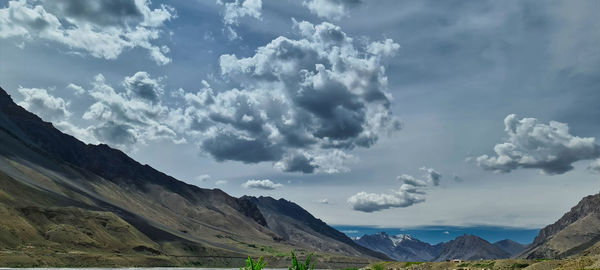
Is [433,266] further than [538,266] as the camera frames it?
Yes

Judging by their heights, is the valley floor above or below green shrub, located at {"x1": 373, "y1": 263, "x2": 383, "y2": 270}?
above

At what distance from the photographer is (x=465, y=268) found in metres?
81.2

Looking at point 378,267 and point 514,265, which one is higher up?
point 514,265

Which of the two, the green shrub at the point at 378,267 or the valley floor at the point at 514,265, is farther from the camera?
the green shrub at the point at 378,267

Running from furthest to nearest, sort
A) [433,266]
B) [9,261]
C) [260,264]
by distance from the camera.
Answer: [9,261] < [433,266] < [260,264]

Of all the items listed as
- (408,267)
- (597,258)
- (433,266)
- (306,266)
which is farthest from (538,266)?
(306,266)

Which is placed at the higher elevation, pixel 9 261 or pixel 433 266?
pixel 433 266

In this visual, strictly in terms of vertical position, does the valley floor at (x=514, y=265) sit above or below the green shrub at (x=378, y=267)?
above

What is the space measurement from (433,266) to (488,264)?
39.4 ft

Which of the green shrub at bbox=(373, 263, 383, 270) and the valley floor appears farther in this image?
the green shrub at bbox=(373, 263, 383, 270)

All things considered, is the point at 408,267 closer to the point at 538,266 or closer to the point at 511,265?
the point at 511,265

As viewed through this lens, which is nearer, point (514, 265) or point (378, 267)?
point (514, 265)

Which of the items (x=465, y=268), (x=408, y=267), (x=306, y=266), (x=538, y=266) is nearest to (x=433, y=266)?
(x=408, y=267)

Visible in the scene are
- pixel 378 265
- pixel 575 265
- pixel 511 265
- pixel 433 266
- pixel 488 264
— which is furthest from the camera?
pixel 378 265
